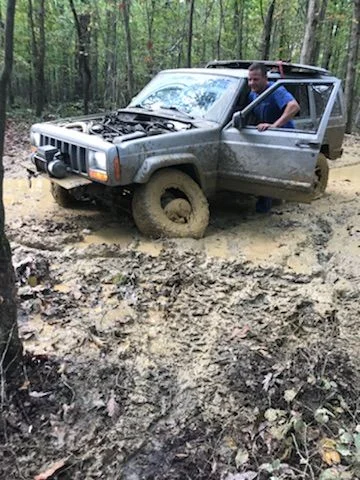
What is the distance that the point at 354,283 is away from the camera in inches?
184

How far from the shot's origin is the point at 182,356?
136 inches

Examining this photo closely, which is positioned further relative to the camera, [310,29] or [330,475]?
[310,29]

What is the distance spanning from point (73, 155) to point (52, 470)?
145 inches

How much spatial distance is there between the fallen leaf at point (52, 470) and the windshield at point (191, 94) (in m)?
4.50

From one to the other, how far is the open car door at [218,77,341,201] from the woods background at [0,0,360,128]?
8.58m

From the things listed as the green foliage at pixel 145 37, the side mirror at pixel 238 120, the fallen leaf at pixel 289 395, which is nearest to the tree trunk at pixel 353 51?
the green foliage at pixel 145 37

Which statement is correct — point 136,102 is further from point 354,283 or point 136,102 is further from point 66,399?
point 66,399

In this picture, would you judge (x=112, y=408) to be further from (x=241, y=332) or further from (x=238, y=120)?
(x=238, y=120)

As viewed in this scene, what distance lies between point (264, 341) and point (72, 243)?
2.64 metres

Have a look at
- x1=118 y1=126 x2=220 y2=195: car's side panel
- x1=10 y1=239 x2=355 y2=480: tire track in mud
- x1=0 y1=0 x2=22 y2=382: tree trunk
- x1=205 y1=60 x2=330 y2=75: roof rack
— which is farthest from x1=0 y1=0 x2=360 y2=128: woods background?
x1=0 y1=0 x2=22 y2=382: tree trunk

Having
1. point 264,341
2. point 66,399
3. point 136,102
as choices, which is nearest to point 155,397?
point 66,399

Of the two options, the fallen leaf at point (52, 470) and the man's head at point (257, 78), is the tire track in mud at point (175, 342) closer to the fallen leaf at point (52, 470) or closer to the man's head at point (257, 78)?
the fallen leaf at point (52, 470)

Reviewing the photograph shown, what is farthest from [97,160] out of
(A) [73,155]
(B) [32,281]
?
(B) [32,281]

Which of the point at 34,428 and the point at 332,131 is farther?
the point at 332,131
